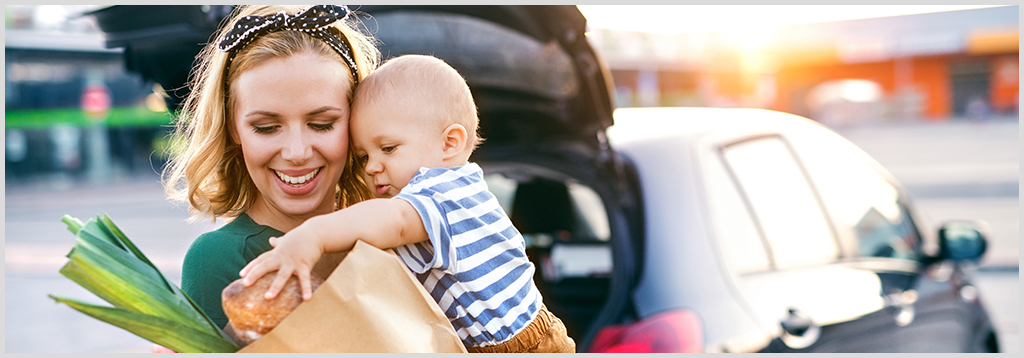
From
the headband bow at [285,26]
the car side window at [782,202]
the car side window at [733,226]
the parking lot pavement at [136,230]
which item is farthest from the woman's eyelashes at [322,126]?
the car side window at [782,202]

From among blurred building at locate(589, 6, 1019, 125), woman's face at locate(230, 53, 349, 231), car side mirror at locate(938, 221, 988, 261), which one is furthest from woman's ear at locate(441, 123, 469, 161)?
blurred building at locate(589, 6, 1019, 125)

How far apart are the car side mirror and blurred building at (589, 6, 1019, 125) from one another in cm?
1955

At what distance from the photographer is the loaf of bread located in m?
0.90

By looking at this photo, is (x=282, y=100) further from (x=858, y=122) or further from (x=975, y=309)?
(x=858, y=122)

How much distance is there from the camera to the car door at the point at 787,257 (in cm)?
216

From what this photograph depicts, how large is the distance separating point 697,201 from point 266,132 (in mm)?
1414

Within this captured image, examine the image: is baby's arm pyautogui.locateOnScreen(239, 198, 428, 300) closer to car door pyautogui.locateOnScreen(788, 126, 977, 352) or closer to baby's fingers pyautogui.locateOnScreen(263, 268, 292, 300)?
baby's fingers pyautogui.locateOnScreen(263, 268, 292, 300)

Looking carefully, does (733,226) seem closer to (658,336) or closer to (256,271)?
(658,336)

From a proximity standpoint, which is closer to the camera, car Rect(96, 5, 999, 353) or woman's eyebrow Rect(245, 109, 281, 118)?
woman's eyebrow Rect(245, 109, 281, 118)

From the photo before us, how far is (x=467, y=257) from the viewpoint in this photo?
1.09 meters

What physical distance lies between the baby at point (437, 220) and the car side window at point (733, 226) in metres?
1.06

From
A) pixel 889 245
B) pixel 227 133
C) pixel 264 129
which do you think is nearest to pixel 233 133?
pixel 227 133

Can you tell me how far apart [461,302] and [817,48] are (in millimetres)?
31891

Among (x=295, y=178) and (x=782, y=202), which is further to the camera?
(x=782, y=202)
